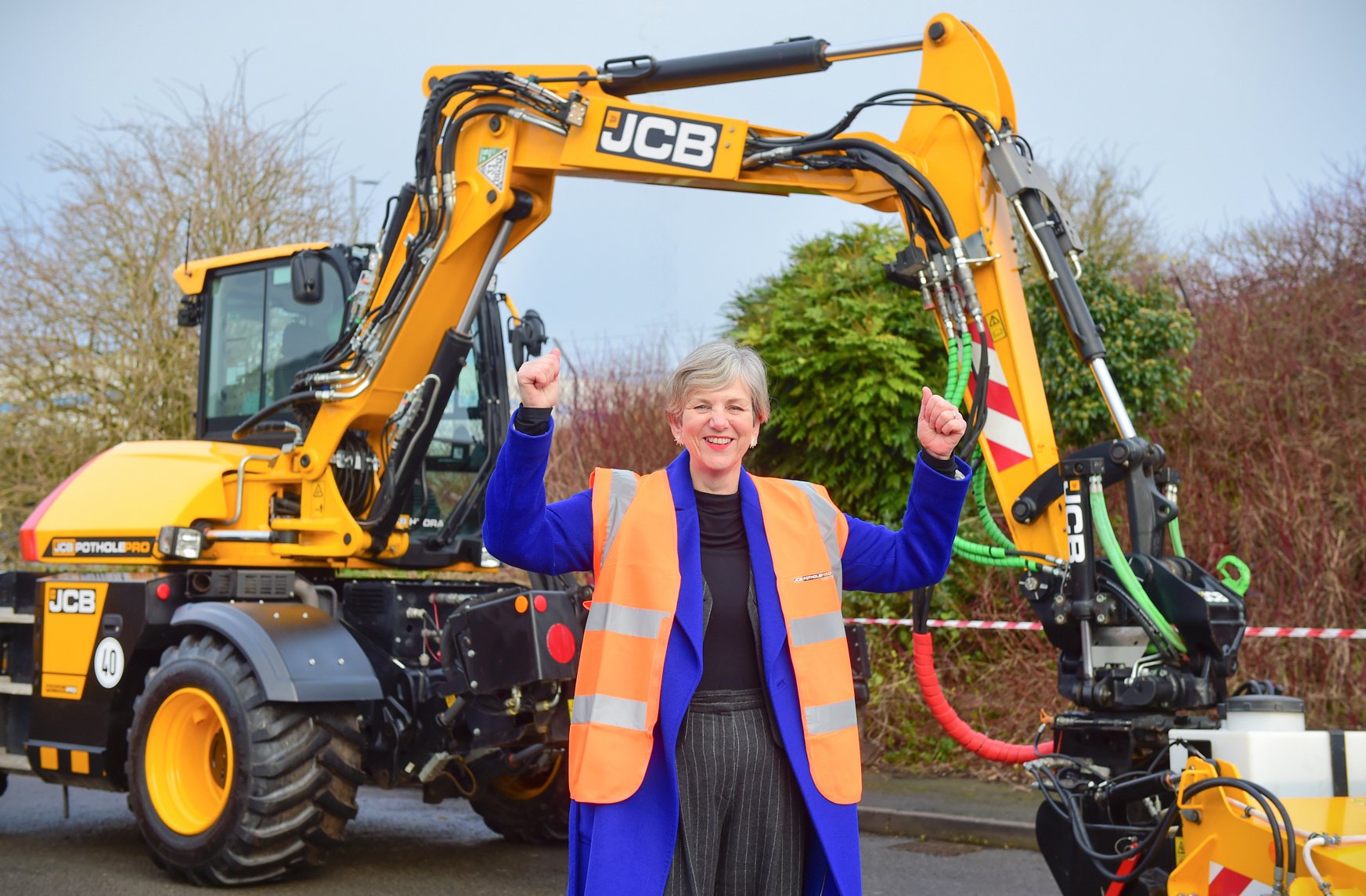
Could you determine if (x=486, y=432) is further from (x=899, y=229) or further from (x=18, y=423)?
(x=18, y=423)

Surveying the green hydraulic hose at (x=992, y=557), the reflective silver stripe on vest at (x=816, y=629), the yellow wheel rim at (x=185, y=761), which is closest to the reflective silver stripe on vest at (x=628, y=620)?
the reflective silver stripe on vest at (x=816, y=629)

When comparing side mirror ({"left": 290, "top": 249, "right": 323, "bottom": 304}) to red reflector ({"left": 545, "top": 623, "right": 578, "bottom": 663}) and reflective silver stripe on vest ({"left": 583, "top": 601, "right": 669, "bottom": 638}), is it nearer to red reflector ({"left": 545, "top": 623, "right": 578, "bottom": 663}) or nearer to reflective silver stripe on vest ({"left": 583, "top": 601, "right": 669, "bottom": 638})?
red reflector ({"left": 545, "top": 623, "right": 578, "bottom": 663})

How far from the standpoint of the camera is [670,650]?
2.83 m

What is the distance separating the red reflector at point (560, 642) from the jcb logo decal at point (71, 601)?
9.73 feet

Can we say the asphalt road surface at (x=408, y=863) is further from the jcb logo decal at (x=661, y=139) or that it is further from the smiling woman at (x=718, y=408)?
the smiling woman at (x=718, y=408)

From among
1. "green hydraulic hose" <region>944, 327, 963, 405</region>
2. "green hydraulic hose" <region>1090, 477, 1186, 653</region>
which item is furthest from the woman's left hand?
"green hydraulic hose" <region>944, 327, 963, 405</region>

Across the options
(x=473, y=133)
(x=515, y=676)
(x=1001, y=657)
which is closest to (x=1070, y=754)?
(x=515, y=676)

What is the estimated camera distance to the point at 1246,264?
1179cm

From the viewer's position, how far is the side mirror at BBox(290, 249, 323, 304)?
6.87 meters

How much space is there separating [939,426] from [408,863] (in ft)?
16.1

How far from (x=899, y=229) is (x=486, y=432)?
15.8 feet

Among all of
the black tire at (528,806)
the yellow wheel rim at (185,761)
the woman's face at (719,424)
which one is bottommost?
the black tire at (528,806)

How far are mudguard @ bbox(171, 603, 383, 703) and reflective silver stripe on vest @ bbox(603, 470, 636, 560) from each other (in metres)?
3.51

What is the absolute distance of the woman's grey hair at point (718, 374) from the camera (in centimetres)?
298
